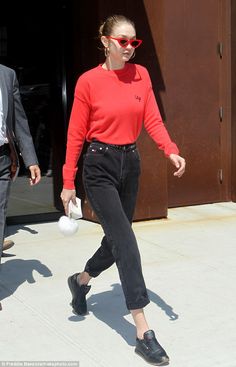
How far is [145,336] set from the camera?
3.62 meters

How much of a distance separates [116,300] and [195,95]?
14.3 feet

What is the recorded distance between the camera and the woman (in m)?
3.64

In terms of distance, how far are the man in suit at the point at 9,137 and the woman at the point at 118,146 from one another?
76cm

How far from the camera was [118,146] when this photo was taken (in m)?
3.78

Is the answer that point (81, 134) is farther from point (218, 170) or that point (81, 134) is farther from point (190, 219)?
point (218, 170)

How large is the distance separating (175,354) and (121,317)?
704 millimetres

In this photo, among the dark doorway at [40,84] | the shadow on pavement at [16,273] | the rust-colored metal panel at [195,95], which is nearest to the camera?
the shadow on pavement at [16,273]

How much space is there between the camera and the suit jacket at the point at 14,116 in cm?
437

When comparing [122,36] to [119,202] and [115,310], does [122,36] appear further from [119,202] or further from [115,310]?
[115,310]

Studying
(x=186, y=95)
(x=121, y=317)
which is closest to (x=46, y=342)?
(x=121, y=317)

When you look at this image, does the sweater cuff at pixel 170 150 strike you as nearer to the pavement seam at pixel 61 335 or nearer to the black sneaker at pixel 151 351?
the black sneaker at pixel 151 351

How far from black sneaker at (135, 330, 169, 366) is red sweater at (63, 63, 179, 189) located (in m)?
1.00

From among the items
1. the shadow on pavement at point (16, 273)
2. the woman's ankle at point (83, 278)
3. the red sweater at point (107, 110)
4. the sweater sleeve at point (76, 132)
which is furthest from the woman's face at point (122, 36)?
the shadow on pavement at point (16, 273)

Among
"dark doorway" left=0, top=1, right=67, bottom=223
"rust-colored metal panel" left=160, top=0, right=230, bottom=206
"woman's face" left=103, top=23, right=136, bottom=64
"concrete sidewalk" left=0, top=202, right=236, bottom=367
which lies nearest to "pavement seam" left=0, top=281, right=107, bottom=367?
"concrete sidewalk" left=0, top=202, right=236, bottom=367
